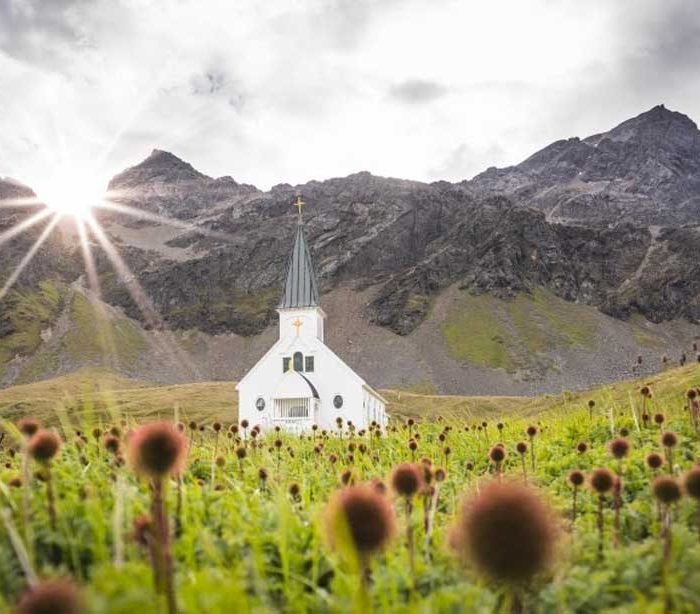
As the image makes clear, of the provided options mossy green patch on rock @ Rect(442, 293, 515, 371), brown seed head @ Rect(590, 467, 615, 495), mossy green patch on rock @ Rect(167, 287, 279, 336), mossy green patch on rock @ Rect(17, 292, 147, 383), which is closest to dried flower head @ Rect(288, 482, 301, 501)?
brown seed head @ Rect(590, 467, 615, 495)

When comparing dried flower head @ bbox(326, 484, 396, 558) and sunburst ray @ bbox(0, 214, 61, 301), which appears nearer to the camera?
dried flower head @ bbox(326, 484, 396, 558)

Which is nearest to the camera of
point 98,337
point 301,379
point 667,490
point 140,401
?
point 667,490

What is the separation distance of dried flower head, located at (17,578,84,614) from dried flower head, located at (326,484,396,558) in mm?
1079

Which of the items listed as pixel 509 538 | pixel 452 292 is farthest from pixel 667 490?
pixel 452 292

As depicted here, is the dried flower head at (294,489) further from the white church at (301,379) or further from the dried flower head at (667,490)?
the white church at (301,379)

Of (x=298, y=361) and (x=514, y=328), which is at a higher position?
(x=514, y=328)

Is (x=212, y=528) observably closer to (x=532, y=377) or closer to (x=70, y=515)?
(x=70, y=515)

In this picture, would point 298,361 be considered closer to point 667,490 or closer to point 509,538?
point 667,490

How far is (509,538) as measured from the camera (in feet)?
7.04

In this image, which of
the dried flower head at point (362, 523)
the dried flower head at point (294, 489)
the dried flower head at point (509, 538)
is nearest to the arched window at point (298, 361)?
the dried flower head at point (294, 489)

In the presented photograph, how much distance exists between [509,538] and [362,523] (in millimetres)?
598

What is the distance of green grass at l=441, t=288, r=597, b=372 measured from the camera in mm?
132163

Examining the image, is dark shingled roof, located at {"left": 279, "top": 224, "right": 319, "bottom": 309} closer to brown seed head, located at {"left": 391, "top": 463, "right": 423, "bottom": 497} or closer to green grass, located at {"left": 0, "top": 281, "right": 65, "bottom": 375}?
brown seed head, located at {"left": 391, "top": 463, "right": 423, "bottom": 497}

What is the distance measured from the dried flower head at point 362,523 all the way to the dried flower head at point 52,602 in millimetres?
1079
